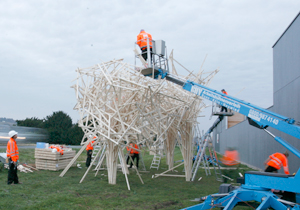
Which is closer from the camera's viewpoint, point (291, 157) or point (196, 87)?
point (196, 87)

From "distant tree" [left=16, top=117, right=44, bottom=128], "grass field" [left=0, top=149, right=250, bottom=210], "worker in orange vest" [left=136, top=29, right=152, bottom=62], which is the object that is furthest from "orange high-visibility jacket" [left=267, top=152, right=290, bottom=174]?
"distant tree" [left=16, top=117, right=44, bottom=128]

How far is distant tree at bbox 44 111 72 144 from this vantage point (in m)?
42.3

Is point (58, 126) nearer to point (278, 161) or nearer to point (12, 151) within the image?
point (12, 151)

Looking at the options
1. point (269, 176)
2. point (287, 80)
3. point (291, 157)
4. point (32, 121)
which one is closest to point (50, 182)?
point (269, 176)

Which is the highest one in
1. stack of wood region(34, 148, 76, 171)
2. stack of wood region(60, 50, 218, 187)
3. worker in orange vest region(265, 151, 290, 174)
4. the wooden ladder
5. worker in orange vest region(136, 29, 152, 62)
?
worker in orange vest region(136, 29, 152, 62)

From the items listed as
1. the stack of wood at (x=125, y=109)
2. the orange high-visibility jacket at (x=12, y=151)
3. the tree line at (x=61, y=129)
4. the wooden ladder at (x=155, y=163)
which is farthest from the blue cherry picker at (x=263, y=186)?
the tree line at (x=61, y=129)

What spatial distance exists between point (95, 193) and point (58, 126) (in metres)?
37.1

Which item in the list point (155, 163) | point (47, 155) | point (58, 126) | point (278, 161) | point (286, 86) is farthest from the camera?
point (58, 126)

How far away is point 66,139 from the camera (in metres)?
42.5

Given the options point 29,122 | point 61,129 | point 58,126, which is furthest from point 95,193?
point 29,122

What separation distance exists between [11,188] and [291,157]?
33.6 ft

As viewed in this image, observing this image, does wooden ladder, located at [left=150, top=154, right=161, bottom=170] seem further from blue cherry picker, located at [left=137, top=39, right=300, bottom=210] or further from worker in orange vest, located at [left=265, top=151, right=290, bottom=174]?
blue cherry picker, located at [left=137, top=39, right=300, bottom=210]

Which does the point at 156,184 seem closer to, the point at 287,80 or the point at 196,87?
the point at 196,87

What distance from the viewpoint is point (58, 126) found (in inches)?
1708
